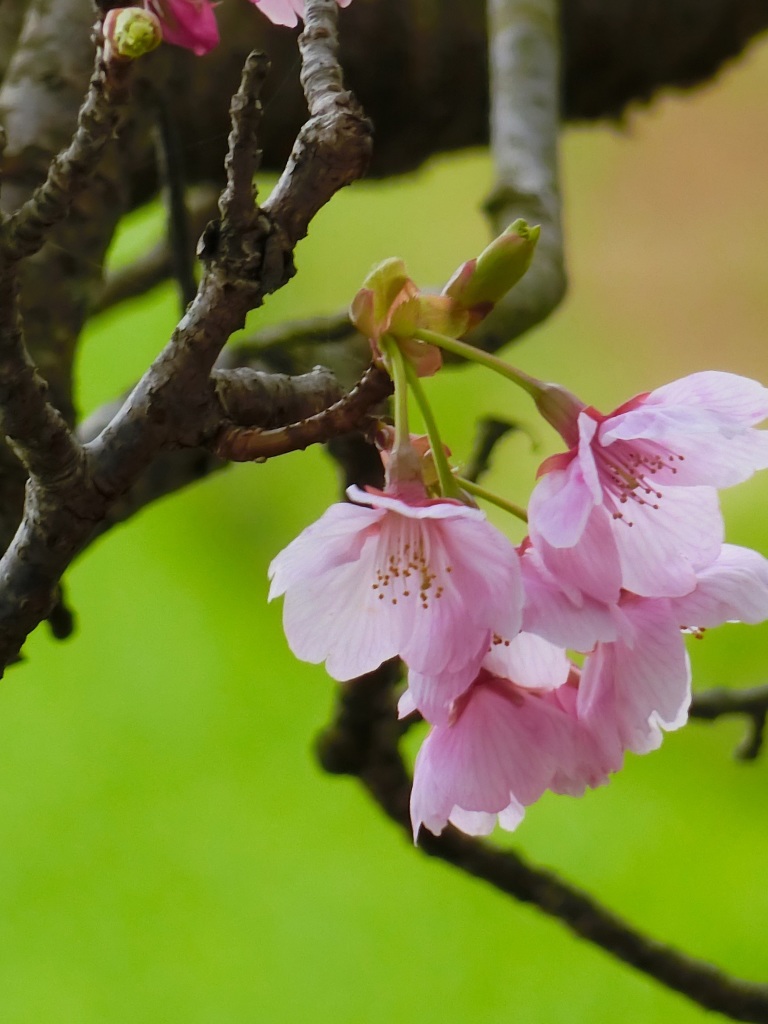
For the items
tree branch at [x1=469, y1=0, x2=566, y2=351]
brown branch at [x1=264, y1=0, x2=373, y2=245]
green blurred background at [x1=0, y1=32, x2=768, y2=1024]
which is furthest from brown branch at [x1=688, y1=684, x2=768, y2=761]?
green blurred background at [x1=0, y1=32, x2=768, y2=1024]

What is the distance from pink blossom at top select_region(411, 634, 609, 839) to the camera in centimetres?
31

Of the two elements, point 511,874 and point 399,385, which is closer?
point 399,385

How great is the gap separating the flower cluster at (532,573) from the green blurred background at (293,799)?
85 centimetres

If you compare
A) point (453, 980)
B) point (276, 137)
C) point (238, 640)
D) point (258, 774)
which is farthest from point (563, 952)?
point (276, 137)

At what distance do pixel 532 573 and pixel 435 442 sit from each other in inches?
1.8

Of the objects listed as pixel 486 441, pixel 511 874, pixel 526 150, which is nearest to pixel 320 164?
pixel 486 441

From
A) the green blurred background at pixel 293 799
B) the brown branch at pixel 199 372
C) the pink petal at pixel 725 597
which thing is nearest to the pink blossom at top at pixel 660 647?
the pink petal at pixel 725 597

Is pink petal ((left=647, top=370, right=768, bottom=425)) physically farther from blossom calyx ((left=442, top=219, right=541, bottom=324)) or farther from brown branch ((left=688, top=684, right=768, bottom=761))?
brown branch ((left=688, top=684, right=768, bottom=761))

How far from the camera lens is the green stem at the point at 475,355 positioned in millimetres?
275

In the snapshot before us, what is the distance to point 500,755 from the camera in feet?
1.01

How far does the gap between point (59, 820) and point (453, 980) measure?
1.63 feet

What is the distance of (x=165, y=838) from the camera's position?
4.01ft

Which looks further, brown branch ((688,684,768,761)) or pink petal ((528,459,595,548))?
brown branch ((688,684,768,761))

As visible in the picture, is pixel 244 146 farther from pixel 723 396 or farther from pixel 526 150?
pixel 526 150
